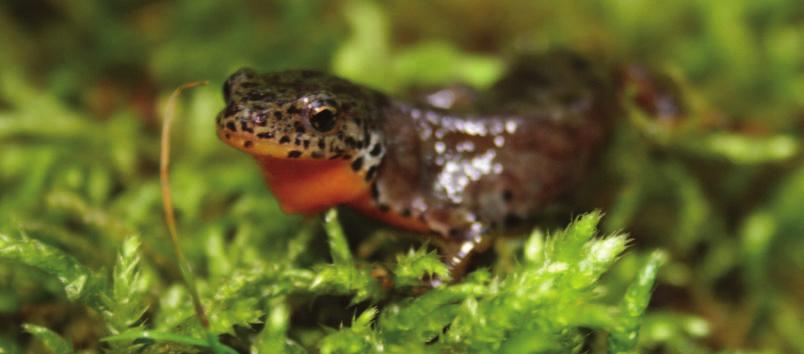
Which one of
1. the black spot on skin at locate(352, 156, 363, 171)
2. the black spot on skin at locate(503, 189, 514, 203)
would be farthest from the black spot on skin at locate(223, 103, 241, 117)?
the black spot on skin at locate(503, 189, 514, 203)

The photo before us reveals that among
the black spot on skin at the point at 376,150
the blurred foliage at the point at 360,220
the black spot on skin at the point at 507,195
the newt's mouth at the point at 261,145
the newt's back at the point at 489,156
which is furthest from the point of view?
the black spot on skin at the point at 507,195

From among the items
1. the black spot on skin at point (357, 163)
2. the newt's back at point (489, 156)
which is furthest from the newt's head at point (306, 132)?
the newt's back at point (489, 156)

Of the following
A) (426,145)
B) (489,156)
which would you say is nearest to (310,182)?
(426,145)

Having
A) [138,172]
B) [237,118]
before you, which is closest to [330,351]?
[237,118]

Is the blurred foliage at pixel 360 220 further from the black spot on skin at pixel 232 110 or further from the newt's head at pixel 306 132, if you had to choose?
the black spot on skin at pixel 232 110

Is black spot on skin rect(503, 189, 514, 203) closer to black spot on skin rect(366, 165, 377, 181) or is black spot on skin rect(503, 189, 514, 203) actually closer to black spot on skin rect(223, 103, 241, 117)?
black spot on skin rect(366, 165, 377, 181)
